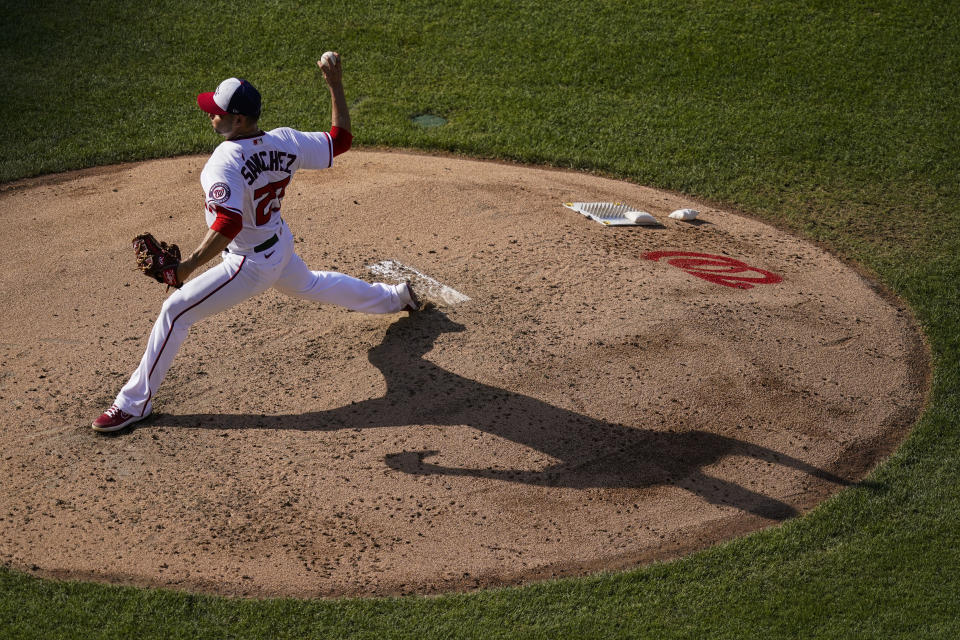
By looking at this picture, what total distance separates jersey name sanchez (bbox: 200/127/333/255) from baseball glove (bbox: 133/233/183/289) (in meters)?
0.30

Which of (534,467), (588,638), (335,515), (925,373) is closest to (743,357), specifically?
(925,373)

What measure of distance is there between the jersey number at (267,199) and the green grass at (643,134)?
2165 mm

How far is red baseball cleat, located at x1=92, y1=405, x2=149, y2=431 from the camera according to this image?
5.28 metres

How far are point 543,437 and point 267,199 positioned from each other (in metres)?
2.16

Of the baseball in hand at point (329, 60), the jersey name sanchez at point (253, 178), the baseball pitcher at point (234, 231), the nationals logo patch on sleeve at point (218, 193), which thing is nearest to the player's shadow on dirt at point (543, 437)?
the baseball pitcher at point (234, 231)

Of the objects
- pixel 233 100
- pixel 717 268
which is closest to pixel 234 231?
pixel 233 100

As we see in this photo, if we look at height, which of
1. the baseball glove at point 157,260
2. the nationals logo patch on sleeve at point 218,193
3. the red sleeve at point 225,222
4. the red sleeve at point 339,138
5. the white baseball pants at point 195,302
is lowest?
the white baseball pants at point 195,302

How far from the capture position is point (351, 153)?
9023 mm

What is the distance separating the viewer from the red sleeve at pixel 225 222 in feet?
15.9

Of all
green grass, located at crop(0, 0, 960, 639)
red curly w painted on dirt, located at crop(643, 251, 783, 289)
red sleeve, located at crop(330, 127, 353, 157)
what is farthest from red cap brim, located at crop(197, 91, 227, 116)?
red curly w painted on dirt, located at crop(643, 251, 783, 289)

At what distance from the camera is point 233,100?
16.2 feet

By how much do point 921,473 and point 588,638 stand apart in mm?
2355

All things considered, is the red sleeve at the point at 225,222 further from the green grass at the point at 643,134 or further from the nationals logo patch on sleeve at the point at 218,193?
the green grass at the point at 643,134

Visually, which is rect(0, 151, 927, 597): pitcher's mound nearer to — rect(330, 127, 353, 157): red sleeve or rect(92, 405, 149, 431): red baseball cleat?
rect(92, 405, 149, 431): red baseball cleat
